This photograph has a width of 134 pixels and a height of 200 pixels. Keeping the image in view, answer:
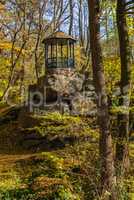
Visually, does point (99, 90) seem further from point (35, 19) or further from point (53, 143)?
point (35, 19)

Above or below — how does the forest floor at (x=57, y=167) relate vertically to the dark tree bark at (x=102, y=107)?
below

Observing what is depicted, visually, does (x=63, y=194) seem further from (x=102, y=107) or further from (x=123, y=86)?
(x=123, y=86)

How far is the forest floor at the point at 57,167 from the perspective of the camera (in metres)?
9.36

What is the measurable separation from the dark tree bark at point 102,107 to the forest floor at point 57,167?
0.39m

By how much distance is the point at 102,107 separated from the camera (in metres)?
9.50

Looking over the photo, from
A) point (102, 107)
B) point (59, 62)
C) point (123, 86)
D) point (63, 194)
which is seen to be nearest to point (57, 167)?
point (63, 194)

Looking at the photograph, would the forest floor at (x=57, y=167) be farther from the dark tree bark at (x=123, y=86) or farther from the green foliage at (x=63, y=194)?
the dark tree bark at (x=123, y=86)

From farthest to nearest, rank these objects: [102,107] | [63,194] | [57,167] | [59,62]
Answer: [59,62] → [57,167] → [102,107] → [63,194]

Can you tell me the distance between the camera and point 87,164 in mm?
10219

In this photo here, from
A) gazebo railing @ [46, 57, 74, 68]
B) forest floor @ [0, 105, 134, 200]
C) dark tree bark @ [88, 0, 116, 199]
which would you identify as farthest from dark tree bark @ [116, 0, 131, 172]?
gazebo railing @ [46, 57, 74, 68]

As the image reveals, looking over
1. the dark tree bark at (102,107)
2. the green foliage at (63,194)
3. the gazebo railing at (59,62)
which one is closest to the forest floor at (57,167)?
the green foliage at (63,194)

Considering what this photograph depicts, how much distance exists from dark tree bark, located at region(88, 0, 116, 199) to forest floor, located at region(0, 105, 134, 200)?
39 centimetres

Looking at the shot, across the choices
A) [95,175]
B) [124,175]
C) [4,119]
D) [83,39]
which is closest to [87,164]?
[95,175]

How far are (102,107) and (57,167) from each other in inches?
104
